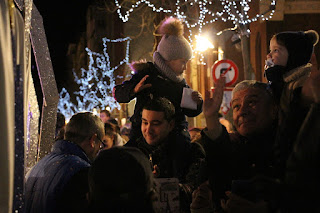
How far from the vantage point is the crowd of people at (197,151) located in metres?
2.18

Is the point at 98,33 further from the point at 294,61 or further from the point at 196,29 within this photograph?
the point at 294,61

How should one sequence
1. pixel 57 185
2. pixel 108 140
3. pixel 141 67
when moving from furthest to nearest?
1. pixel 108 140
2. pixel 141 67
3. pixel 57 185

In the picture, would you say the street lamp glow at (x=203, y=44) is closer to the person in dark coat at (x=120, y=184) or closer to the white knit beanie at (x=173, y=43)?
the white knit beanie at (x=173, y=43)

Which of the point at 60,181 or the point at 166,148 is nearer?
the point at 60,181

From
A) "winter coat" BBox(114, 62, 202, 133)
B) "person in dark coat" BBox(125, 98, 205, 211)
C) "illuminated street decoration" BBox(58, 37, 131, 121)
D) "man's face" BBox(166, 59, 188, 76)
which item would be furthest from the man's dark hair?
"illuminated street decoration" BBox(58, 37, 131, 121)

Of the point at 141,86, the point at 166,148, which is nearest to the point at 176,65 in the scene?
the point at 141,86

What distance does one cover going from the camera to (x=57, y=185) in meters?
3.50

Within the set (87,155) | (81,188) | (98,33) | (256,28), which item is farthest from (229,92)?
(98,33)

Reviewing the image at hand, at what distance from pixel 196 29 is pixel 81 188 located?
66.8 feet

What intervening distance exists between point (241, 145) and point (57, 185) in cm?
141

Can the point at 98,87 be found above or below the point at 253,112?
above

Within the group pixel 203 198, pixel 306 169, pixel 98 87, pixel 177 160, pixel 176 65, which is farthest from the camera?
pixel 98 87

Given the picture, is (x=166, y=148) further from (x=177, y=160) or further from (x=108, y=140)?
(x=108, y=140)

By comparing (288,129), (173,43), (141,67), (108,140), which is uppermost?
(173,43)
